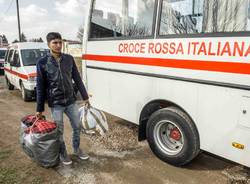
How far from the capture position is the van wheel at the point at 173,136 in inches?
137

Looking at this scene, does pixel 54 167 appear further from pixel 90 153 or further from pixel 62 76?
pixel 62 76

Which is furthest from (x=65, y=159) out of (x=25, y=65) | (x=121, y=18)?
(x=25, y=65)

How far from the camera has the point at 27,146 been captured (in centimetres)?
358

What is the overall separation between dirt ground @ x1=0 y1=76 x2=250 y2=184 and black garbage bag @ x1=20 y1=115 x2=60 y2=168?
0.24 m

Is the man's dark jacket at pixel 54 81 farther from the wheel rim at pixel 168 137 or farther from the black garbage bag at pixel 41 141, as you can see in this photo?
the wheel rim at pixel 168 137

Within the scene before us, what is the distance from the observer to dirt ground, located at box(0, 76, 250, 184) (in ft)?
11.6

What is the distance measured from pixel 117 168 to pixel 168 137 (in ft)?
3.01

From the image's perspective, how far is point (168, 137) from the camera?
398 cm

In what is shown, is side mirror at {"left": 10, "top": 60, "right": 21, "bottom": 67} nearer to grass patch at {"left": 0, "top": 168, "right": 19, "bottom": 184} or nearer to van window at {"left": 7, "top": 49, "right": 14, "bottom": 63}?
van window at {"left": 7, "top": 49, "right": 14, "bottom": 63}

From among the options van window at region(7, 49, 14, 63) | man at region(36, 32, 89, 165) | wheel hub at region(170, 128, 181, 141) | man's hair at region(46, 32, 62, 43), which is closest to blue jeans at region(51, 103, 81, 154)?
man at region(36, 32, 89, 165)

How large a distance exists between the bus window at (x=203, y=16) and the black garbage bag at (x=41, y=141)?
2.10 m

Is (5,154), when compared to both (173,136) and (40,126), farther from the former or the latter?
(173,136)

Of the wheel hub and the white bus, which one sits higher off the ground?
the white bus

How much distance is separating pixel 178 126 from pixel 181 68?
0.82 m
